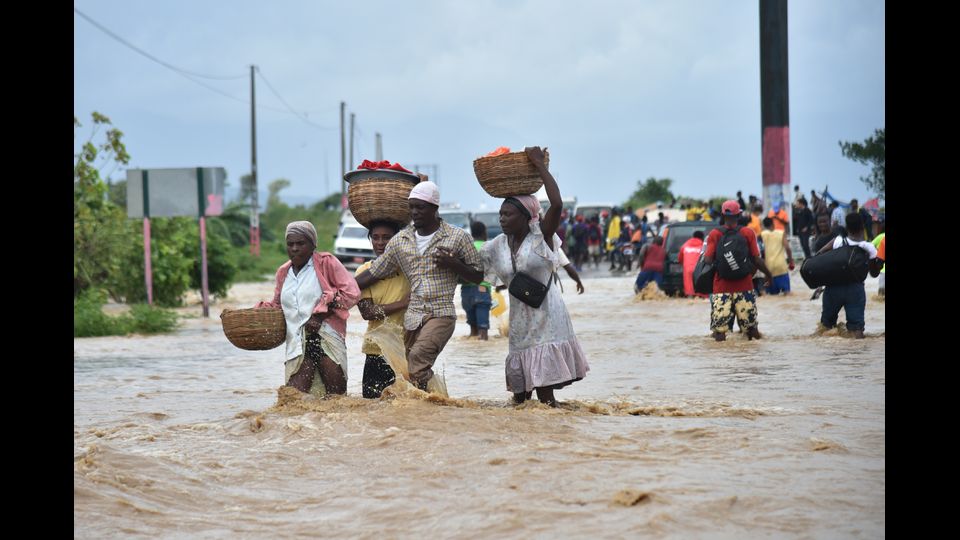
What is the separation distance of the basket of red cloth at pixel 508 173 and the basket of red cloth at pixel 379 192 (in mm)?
656

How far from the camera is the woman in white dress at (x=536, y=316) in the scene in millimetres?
8430

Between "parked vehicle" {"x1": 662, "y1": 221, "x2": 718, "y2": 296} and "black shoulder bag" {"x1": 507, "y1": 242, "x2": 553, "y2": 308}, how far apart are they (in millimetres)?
15033

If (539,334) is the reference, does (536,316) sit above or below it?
above

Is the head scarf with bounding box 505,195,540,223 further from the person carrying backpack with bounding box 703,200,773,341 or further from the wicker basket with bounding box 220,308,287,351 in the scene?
the person carrying backpack with bounding box 703,200,773,341

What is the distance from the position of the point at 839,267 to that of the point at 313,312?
275 inches

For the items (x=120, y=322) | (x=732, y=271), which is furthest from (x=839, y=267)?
(x=120, y=322)

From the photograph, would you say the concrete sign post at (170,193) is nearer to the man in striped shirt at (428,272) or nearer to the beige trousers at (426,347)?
the man in striped shirt at (428,272)

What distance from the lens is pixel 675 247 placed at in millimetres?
23812

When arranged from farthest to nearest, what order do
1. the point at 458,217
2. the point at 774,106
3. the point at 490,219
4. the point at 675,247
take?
the point at 458,217 < the point at 490,219 < the point at 774,106 < the point at 675,247

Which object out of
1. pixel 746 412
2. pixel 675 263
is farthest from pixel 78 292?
pixel 746 412

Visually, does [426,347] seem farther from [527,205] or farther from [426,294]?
[527,205]

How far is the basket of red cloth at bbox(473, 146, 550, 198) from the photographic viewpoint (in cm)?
832

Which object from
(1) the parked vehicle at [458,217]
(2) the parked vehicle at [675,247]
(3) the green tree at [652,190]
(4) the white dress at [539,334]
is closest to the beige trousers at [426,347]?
(4) the white dress at [539,334]
